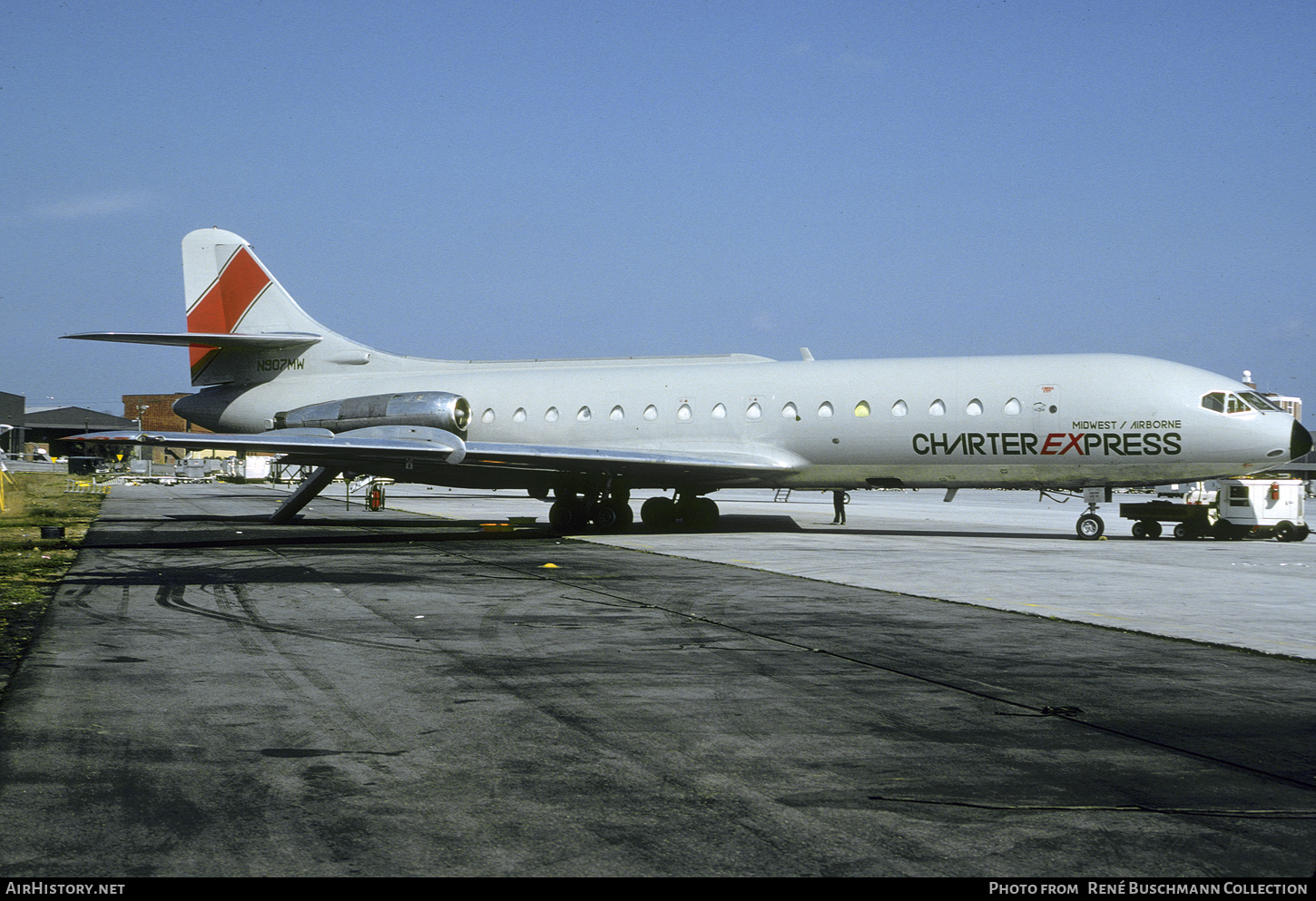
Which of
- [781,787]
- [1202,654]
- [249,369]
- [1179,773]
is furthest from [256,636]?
[249,369]

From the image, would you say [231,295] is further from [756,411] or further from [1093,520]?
[1093,520]

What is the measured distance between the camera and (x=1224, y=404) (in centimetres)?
2062

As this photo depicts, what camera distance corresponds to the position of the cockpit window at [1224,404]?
67.5ft

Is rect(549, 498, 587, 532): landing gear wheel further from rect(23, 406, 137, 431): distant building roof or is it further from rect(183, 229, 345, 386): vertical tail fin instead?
rect(23, 406, 137, 431): distant building roof

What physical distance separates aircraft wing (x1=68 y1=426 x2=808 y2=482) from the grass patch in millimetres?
3075

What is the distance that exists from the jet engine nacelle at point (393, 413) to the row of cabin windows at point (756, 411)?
112 cm

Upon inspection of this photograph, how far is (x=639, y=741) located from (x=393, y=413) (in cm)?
2048

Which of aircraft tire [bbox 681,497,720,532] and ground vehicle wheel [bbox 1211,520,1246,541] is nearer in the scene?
ground vehicle wheel [bbox 1211,520,1246,541]

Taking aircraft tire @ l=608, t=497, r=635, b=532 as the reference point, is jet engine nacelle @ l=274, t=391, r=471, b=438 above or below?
above

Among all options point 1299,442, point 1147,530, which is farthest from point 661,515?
point 1299,442

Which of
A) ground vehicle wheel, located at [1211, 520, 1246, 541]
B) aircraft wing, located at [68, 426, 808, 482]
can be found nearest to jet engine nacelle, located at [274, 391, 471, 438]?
aircraft wing, located at [68, 426, 808, 482]

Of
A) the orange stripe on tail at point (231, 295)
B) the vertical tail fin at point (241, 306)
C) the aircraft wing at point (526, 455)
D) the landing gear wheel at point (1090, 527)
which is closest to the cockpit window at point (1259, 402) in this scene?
the landing gear wheel at point (1090, 527)

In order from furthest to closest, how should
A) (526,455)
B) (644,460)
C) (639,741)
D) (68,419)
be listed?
1. (68,419)
2. (526,455)
3. (644,460)
4. (639,741)

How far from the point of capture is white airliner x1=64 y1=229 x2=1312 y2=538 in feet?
68.5
